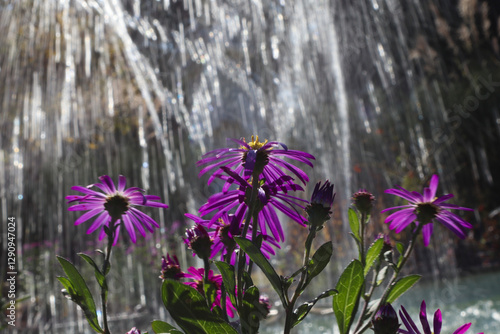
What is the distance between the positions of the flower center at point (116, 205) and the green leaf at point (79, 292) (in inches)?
2.6

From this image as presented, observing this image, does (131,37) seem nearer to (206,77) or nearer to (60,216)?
→ (206,77)

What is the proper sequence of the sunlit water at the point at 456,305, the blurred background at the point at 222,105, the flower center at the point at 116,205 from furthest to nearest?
1. the blurred background at the point at 222,105
2. the sunlit water at the point at 456,305
3. the flower center at the point at 116,205

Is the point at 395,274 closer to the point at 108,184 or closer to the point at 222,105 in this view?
the point at 108,184

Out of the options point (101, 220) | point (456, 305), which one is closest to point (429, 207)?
point (101, 220)

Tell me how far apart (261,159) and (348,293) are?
138 millimetres

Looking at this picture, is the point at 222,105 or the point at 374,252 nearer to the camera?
the point at 374,252

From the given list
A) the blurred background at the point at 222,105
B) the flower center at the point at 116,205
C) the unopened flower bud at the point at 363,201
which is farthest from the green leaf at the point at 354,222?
the blurred background at the point at 222,105

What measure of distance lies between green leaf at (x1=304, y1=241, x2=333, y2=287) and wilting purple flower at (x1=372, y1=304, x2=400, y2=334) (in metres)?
0.06

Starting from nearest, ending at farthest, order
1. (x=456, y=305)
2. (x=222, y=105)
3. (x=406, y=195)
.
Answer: (x=406, y=195)
(x=456, y=305)
(x=222, y=105)

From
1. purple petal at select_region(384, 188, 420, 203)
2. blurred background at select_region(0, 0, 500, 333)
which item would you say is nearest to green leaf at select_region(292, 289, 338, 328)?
purple petal at select_region(384, 188, 420, 203)

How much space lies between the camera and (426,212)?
447mm

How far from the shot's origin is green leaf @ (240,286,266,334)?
366mm

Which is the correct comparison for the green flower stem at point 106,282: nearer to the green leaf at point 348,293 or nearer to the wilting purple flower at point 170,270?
the wilting purple flower at point 170,270

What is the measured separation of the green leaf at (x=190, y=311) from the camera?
33 centimetres
